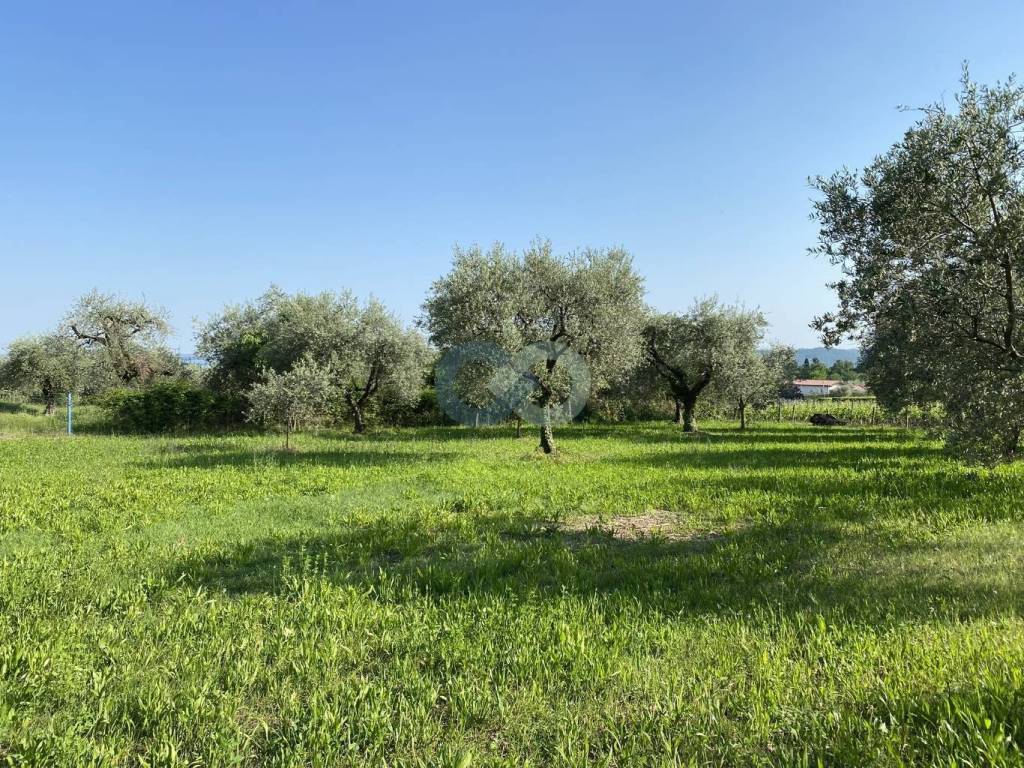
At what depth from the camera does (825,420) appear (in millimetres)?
49594

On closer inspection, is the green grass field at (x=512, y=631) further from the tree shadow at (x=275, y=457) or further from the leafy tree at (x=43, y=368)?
the leafy tree at (x=43, y=368)

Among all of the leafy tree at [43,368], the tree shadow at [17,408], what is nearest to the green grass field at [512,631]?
the tree shadow at [17,408]

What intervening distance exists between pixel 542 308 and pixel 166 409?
82.9 feet

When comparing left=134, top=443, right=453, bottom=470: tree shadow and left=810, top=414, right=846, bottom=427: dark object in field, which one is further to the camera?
left=810, top=414, right=846, bottom=427: dark object in field

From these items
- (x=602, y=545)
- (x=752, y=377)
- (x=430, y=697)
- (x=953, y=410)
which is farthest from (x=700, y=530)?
(x=752, y=377)

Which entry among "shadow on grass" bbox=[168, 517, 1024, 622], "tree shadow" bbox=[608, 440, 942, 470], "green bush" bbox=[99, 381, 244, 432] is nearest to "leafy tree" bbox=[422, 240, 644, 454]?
"tree shadow" bbox=[608, 440, 942, 470]

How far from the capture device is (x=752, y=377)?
37.2 m

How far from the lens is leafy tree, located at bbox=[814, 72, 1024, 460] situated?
931 centimetres

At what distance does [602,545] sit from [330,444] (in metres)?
20.7

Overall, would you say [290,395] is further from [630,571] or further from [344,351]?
[630,571]

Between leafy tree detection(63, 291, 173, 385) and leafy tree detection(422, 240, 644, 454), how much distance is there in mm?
33134

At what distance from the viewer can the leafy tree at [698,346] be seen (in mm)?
36469

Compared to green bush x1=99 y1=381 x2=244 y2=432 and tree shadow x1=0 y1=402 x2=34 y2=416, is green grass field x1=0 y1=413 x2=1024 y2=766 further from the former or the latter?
tree shadow x1=0 y1=402 x2=34 y2=416

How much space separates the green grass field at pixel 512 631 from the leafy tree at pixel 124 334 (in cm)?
3723
